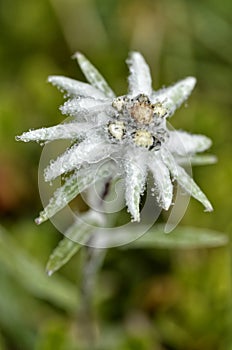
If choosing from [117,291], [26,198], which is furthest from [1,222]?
[117,291]

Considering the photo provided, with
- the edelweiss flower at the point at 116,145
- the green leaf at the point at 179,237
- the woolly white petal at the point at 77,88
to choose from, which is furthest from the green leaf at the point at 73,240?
the woolly white petal at the point at 77,88

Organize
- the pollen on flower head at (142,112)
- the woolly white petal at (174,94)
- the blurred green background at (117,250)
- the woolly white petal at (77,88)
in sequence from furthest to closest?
the blurred green background at (117,250) < the woolly white petal at (174,94) < the woolly white petal at (77,88) < the pollen on flower head at (142,112)

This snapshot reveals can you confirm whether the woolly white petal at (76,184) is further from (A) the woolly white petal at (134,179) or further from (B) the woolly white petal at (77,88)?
(B) the woolly white petal at (77,88)

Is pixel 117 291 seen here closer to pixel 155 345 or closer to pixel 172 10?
pixel 155 345

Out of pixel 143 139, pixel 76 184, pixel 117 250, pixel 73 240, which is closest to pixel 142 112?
pixel 143 139

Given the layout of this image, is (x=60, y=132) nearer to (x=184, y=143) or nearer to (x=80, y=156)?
(x=80, y=156)

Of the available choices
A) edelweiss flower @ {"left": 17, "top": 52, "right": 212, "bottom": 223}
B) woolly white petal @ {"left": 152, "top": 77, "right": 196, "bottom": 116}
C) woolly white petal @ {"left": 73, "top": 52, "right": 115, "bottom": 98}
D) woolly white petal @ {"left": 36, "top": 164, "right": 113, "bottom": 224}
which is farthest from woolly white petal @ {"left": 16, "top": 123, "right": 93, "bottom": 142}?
woolly white petal @ {"left": 152, "top": 77, "right": 196, "bottom": 116}

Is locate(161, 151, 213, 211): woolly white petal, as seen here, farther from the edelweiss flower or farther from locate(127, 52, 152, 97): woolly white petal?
locate(127, 52, 152, 97): woolly white petal
